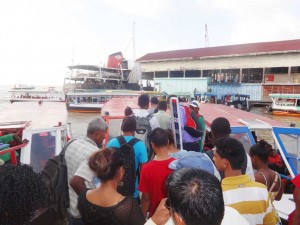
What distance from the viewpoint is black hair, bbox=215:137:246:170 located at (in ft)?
8.31

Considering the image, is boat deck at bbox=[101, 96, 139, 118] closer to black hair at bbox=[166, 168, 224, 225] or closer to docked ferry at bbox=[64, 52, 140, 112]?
black hair at bbox=[166, 168, 224, 225]

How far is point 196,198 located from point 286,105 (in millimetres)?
34651

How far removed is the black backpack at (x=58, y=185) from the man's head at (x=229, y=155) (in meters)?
1.61

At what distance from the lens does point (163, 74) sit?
49.9m

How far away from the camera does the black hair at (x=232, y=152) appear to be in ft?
8.31

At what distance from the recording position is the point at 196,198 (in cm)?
142

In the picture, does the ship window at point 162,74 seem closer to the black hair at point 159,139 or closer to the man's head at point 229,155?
the black hair at point 159,139

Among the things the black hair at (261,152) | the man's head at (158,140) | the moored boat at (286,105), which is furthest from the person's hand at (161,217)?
the moored boat at (286,105)

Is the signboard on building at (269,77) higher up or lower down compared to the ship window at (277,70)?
lower down

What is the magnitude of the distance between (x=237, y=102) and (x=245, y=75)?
9020mm

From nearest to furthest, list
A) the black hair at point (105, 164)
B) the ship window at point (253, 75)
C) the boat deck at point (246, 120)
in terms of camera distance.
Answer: the black hair at point (105, 164), the boat deck at point (246, 120), the ship window at point (253, 75)

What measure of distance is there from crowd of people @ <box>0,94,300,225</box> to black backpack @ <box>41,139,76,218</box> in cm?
8

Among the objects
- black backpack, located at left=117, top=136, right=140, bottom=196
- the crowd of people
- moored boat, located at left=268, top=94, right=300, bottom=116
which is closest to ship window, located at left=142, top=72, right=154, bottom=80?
moored boat, located at left=268, top=94, right=300, bottom=116

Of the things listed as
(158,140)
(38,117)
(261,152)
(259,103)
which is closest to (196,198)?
(158,140)
